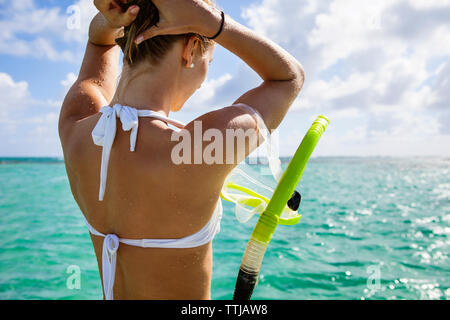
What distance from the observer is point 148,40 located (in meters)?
1.28

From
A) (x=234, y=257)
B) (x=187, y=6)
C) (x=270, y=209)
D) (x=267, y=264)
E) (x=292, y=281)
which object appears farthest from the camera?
(x=234, y=257)

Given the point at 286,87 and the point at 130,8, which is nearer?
the point at 130,8

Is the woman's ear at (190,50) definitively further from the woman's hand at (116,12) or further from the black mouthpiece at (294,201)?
the black mouthpiece at (294,201)

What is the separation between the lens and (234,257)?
7.25m

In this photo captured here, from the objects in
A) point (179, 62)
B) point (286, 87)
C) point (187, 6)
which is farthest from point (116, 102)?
point (286, 87)

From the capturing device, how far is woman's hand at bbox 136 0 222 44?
45.4 inches

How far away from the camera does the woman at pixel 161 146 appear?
3.84 feet

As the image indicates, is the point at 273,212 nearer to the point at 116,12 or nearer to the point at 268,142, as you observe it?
the point at 268,142

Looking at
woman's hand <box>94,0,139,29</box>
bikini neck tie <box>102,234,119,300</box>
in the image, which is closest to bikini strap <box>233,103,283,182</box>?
woman's hand <box>94,0,139,29</box>

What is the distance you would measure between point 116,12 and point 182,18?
0.26 metres

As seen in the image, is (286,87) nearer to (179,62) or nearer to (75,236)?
(179,62)

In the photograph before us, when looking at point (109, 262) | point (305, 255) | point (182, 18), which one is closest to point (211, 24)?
point (182, 18)

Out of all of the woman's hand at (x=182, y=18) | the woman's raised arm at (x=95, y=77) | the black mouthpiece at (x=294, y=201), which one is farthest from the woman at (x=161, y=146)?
the black mouthpiece at (x=294, y=201)
